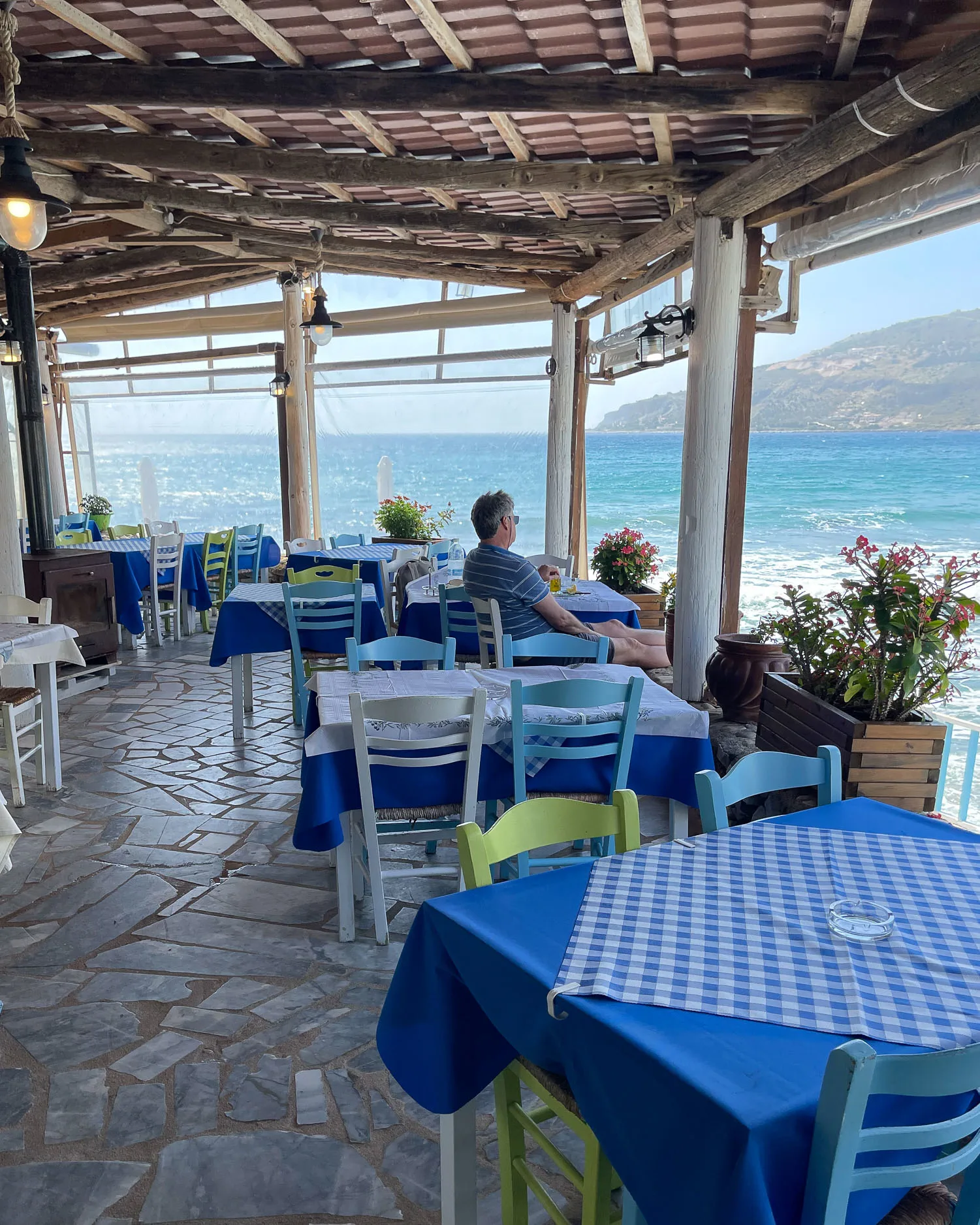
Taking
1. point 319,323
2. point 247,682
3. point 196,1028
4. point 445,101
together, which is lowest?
point 196,1028

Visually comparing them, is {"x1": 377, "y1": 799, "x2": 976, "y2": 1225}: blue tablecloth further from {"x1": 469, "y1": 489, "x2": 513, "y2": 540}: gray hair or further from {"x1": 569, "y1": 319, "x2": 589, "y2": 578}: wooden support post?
{"x1": 569, "y1": 319, "x2": 589, "y2": 578}: wooden support post

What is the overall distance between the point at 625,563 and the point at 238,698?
3282mm

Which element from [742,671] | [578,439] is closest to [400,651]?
[742,671]

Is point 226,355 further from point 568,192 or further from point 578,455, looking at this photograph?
point 568,192

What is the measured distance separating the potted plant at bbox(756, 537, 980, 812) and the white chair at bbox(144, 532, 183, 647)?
5.77 meters

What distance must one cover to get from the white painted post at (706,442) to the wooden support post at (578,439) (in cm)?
354

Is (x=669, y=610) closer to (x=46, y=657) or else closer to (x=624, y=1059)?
(x=46, y=657)

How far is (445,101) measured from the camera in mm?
4359

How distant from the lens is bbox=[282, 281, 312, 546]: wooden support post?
34.9ft

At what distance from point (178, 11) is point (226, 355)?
857 centimetres

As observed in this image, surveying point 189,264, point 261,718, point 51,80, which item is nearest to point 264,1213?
point 261,718

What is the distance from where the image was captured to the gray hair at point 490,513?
475 cm

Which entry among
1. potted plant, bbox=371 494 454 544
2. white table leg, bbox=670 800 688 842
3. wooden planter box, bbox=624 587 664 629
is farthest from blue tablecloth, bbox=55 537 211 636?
white table leg, bbox=670 800 688 842

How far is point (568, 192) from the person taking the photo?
19.1 feet
